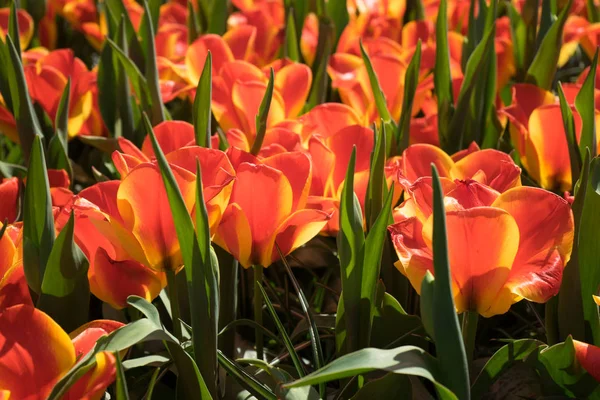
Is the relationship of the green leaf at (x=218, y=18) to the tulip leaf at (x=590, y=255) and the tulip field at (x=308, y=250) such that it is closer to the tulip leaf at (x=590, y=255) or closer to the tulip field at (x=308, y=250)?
the tulip field at (x=308, y=250)

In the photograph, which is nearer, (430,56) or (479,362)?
(479,362)

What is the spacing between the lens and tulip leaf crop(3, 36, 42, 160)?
93 centimetres

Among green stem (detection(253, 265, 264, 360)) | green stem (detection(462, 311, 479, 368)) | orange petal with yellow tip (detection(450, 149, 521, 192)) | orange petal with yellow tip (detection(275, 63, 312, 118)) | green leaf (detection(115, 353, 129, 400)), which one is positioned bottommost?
green stem (detection(253, 265, 264, 360))

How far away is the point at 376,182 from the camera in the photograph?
75 centimetres

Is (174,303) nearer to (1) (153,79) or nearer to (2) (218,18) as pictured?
(1) (153,79)

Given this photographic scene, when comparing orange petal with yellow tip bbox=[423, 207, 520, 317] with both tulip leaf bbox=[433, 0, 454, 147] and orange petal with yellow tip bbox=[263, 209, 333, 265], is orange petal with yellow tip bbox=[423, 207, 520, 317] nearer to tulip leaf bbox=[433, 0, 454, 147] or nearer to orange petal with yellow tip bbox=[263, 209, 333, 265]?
orange petal with yellow tip bbox=[263, 209, 333, 265]

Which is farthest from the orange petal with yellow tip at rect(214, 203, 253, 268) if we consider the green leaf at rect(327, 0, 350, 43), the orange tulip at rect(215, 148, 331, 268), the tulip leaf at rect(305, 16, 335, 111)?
the green leaf at rect(327, 0, 350, 43)

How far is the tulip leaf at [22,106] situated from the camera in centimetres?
93

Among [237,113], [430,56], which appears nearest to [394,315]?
[237,113]

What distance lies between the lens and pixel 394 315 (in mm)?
717

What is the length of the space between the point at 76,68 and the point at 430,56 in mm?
522

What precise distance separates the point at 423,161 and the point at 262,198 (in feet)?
0.55

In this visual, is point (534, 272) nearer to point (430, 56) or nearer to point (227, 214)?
point (227, 214)

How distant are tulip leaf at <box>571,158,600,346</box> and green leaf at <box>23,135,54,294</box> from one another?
1.40ft
